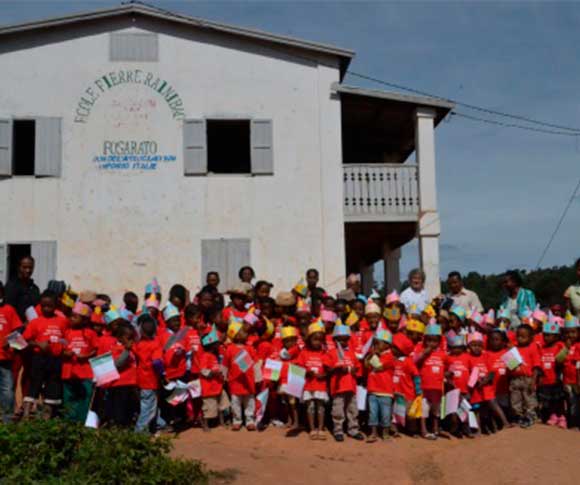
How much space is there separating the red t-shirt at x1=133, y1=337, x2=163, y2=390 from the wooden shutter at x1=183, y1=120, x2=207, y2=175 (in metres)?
5.87

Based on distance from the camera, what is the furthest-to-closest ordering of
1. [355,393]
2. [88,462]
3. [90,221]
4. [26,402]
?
1. [90,221]
2. [355,393]
3. [26,402]
4. [88,462]

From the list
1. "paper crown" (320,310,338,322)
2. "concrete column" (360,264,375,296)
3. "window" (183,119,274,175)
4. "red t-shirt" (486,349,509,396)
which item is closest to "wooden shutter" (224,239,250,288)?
"window" (183,119,274,175)

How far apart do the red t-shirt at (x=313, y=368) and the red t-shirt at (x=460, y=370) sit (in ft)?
5.18

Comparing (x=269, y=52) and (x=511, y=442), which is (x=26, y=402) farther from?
(x=269, y=52)

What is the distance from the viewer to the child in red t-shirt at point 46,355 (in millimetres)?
7824

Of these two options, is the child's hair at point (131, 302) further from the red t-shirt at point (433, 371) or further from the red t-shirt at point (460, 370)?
the red t-shirt at point (460, 370)

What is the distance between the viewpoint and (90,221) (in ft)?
44.2

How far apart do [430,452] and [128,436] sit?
138 inches

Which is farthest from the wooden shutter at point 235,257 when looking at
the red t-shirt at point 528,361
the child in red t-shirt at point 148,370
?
the red t-shirt at point 528,361

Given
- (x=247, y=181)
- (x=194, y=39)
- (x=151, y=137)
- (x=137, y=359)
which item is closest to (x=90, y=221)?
(x=151, y=137)

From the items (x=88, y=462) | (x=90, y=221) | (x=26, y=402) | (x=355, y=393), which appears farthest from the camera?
(x=90, y=221)

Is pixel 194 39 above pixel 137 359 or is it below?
above

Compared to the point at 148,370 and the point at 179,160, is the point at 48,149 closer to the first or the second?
the point at 179,160

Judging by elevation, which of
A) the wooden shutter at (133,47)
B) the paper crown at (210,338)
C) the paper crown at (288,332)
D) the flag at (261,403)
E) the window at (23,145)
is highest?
the wooden shutter at (133,47)
